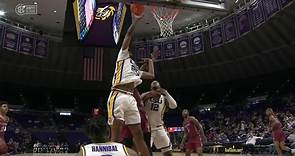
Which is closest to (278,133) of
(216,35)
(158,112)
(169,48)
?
(158,112)

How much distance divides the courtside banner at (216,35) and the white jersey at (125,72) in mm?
17554

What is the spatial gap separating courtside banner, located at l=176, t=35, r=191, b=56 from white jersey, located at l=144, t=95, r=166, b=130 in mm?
17383

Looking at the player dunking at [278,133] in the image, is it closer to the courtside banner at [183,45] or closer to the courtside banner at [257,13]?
the courtside banner at [257,13]

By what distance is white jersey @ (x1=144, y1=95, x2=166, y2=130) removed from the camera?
649 centimetres

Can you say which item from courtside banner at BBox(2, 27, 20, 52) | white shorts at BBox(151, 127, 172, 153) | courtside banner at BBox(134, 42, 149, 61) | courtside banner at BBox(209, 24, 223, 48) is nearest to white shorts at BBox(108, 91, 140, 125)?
white shorts at BBox(151, 127, 172, 153)

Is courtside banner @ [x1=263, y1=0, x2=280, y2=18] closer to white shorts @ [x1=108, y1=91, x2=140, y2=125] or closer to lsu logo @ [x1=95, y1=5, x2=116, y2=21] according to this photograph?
lsu logo @ [x1=95, y1=5, x2=116, y2=21]

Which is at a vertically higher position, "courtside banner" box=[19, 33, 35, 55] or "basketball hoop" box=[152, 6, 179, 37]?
"courtside banner" box=[19, 33, 35, 55]

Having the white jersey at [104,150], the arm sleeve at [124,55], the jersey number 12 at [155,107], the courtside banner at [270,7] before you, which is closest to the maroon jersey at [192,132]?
the jersey number 12 at [155,107]

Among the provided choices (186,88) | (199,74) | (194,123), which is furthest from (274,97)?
(194,123)

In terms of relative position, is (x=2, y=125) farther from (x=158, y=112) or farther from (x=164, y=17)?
(x=164, y=17)

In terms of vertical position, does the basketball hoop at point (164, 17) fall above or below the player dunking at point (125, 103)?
above

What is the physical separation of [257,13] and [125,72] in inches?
595

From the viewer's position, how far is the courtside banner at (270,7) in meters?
16.4

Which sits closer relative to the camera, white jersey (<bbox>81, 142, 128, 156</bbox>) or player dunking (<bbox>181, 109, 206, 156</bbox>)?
white jersey (<bbox>81, 142, 128, 156</bbox>)
